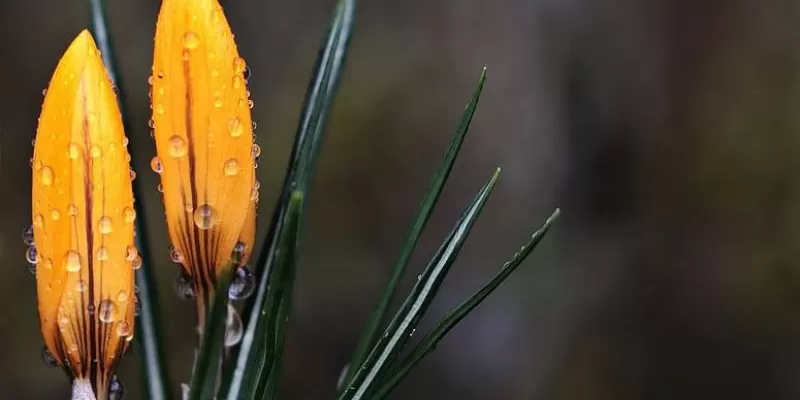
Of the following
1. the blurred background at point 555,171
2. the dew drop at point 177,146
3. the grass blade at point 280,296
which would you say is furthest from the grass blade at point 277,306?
the blurred background at point 555,171

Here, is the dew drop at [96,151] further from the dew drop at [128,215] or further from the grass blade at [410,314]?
the grass blade at [410,314]

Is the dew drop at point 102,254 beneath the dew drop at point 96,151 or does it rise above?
beneath

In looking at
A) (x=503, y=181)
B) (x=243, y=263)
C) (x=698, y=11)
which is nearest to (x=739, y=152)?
(x=698, y=11)

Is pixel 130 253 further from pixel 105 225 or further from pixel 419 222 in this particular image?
pixel 419 222

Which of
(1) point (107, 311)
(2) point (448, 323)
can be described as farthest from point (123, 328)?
(2) point (448, 323)

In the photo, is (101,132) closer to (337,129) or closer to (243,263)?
(243,263)
